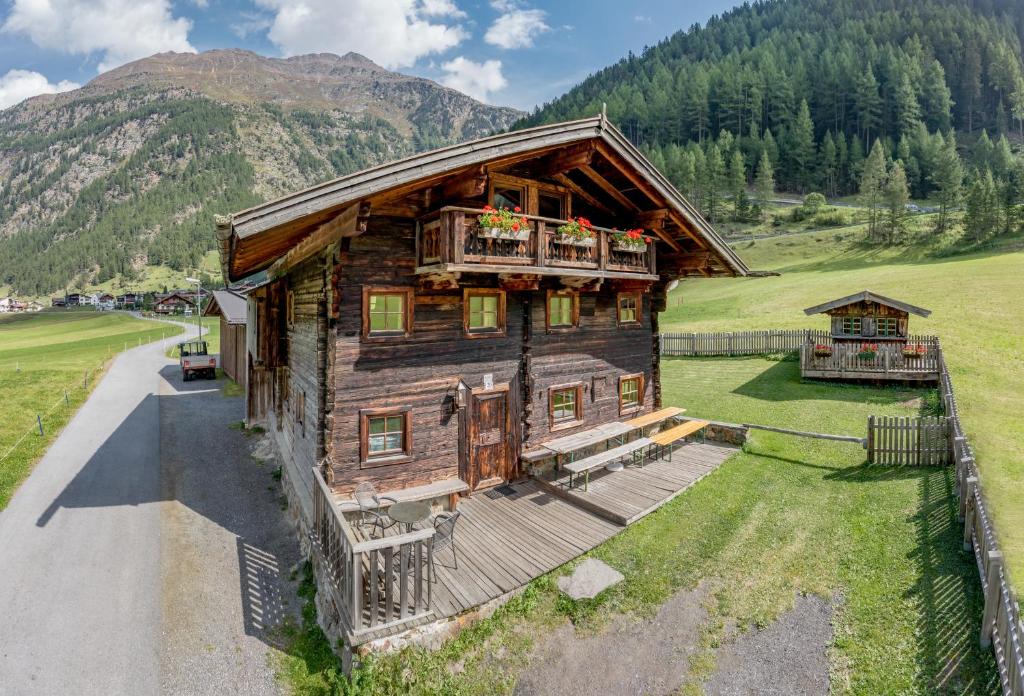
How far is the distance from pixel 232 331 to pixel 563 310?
1103 inches

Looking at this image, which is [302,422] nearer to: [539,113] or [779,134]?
[779,134]

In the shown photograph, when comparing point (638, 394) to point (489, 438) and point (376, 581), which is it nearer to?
point (489, 438)

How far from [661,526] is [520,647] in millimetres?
4480

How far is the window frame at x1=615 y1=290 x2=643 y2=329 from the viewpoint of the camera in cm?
1614

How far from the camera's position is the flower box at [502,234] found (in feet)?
34.7

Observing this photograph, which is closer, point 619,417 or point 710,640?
point 710,640

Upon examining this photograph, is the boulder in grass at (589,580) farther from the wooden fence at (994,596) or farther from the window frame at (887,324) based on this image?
the window frame at (887,324)

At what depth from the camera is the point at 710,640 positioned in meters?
7.93

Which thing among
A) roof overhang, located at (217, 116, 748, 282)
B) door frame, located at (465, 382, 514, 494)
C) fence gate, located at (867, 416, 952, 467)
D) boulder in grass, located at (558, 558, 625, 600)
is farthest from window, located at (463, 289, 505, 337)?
fence gate, located at (867, 416, 952, 467)

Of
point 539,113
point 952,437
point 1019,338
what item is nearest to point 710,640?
point 952,437

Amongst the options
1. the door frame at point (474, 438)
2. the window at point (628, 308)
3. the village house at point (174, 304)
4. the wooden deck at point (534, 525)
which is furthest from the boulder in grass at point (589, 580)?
the village house at point (174, 304)

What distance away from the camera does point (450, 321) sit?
1223 cm

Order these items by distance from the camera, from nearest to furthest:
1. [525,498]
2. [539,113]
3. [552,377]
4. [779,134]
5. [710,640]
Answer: [710,640] → [525,498] → [552,377] → [779,134] → [539,113]

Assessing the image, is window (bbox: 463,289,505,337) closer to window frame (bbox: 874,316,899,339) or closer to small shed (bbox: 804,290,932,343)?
small shed (bbox: 804,290,932,343)
